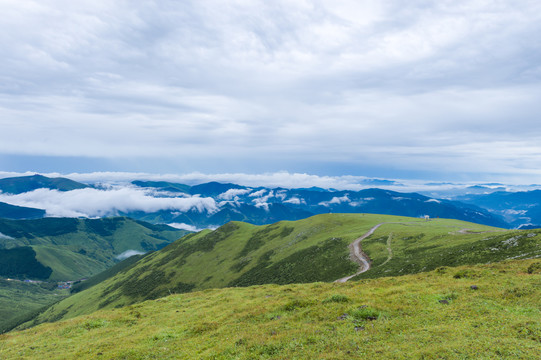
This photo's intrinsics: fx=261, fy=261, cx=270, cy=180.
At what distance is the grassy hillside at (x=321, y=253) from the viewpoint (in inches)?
2061

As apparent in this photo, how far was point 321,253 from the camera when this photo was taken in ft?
306

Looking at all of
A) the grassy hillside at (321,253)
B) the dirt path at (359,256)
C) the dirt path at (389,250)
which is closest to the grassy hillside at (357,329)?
the grassy hillside at (321,253)

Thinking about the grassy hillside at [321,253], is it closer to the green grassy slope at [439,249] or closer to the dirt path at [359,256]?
the green grassy slope at [439,249]

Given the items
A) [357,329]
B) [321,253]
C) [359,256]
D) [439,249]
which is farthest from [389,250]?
[357,329]

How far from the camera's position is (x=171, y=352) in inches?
868

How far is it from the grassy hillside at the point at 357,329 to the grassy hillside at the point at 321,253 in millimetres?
20895

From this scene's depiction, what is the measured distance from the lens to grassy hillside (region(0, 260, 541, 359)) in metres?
16.4

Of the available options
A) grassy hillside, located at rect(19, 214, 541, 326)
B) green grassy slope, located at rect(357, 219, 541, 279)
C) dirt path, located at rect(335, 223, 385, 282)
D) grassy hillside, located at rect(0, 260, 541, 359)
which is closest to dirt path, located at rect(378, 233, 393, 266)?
green grassy slope, located at rect(357, 219, 541, 279)

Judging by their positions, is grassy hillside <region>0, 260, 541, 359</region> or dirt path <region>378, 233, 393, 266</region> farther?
dirt path <region>378, 233, 393, 266</region>

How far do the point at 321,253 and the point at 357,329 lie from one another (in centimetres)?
7547

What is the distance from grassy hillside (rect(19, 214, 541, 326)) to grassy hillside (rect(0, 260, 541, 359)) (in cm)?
2089

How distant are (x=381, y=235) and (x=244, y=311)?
7149 cm

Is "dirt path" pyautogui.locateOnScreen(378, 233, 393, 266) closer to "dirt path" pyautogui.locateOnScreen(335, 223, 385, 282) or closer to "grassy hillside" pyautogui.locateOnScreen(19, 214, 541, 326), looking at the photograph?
"grassy hillside" pyautogui.locateOnScreen(19, 214, 541, 326)

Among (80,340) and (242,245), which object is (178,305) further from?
(242,245)
